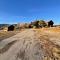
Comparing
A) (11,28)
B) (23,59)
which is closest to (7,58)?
(23,59)

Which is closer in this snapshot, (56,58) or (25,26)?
(56,58)

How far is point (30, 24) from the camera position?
477 feet

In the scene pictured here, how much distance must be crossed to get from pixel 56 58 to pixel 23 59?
2072mm

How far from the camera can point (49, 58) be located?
10.2 m

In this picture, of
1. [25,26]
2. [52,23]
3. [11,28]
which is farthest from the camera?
[25,26]

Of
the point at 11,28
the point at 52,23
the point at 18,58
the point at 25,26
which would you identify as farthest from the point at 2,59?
the point at 25,26

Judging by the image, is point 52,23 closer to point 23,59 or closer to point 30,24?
point 30,24

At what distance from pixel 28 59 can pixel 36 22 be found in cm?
12956

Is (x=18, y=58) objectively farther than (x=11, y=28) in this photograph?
No

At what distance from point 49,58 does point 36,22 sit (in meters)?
129

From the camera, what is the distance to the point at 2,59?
1004 centimetres

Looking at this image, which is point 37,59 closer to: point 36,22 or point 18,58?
point 18,58

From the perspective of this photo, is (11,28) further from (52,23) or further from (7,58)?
(7,58)

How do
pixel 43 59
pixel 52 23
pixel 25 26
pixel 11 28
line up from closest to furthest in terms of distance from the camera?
pixel 43 59, pixel 11 28, pixel 52 23, pixel 25 26
